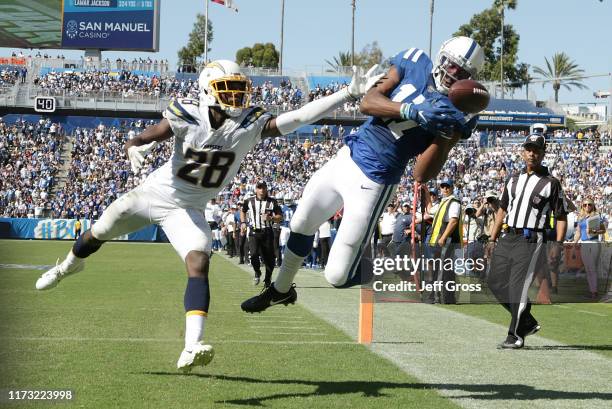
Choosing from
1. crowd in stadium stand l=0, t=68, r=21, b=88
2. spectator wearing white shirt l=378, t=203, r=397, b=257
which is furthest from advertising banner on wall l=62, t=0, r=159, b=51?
spectator wearing white shirt l=378, t=203, r=397, b=257

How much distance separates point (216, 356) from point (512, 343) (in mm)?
2719

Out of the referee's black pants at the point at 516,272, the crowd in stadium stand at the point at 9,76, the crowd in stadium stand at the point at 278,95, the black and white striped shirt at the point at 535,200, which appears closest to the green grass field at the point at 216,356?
the referee's black pants at the point at 516,272

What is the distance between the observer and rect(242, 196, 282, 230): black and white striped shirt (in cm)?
1573

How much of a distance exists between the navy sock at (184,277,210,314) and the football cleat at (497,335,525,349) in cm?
322

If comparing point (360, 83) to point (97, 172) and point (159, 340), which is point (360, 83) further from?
point (97, 172)

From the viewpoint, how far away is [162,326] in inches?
344

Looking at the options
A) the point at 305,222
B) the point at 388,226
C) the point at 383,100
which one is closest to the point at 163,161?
the point at 388,226

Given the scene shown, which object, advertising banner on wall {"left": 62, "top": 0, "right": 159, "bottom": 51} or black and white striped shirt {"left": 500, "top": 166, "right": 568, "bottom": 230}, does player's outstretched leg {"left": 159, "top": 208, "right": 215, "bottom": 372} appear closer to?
black and white striped shirt {"left": 500, "top": 166, "right": 568, "bottom": 230}

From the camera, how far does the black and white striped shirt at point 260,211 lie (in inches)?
619

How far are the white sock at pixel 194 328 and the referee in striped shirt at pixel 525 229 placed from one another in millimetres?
3550

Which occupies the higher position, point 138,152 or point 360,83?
point 360,83

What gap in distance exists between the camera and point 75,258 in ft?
23.0

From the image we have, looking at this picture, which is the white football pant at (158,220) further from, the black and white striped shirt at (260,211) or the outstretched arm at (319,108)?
the black and white striped shirt at (260,211)

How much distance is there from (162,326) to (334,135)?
39.4 m
